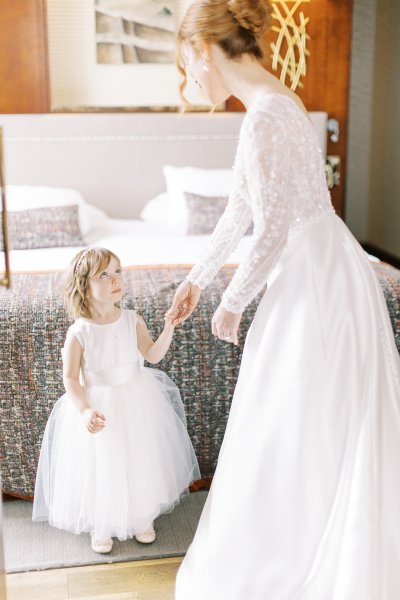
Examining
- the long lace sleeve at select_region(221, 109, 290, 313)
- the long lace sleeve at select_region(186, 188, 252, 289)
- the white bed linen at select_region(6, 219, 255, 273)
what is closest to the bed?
the white bed linen at select_region(6, 219, 255, 273)

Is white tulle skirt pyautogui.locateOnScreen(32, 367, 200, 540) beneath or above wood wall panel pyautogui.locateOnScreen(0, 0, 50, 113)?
beneath

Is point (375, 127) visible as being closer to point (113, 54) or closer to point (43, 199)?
point (113, 54)

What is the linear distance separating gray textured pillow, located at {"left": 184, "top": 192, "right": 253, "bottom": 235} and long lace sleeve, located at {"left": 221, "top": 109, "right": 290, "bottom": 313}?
2381 mm

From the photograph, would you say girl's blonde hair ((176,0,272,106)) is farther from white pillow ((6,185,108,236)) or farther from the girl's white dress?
white pillow ((6,185,108,236))

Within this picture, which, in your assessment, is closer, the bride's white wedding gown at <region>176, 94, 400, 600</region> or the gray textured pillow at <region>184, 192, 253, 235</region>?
the bride's white wedding gown at <region>176, 94, 400, 600</region>

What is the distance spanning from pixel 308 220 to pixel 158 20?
3248mm

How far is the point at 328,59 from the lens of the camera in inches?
193

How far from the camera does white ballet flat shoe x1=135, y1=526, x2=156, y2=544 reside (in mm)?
2299

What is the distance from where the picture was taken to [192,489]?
2.67 m

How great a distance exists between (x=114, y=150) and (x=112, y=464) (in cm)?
282

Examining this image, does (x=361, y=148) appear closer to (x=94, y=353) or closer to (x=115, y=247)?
(x=115, y=247)

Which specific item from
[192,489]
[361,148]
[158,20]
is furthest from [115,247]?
[361,148]

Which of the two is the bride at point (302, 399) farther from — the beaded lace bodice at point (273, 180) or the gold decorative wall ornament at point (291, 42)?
the gold decorative wall ornament at point (291, 42)

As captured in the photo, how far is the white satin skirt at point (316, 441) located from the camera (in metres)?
1.69
